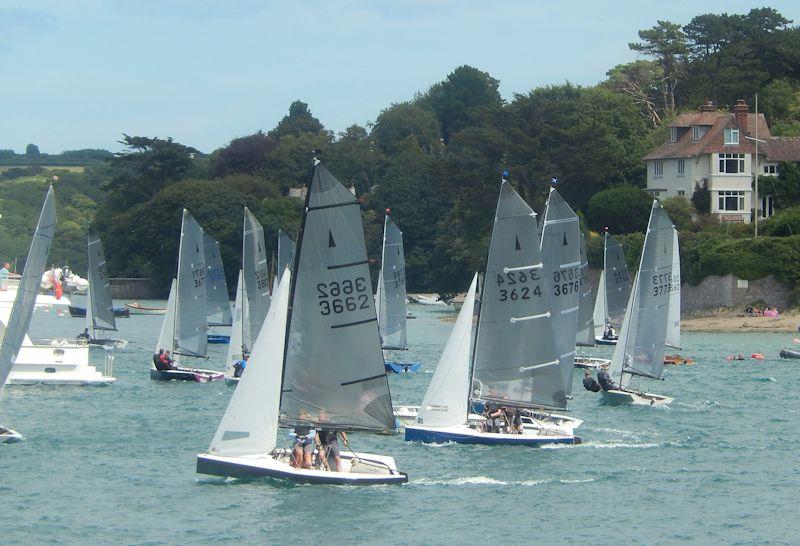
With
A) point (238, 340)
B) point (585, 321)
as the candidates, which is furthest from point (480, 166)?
point (238, 340)

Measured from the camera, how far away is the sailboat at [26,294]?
125ft

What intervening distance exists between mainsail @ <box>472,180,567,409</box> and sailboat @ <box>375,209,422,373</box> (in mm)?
Result: 22836

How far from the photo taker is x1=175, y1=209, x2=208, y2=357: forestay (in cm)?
6019

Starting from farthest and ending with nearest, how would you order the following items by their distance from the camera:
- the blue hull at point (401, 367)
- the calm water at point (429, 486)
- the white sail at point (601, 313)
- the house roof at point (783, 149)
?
1. the house roof at point (783, 149)
2. the white sail at point (601, 313)
3. the blue hull at point (401, 367)
4. the calm water at point (429, 486)

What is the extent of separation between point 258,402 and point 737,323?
200ft

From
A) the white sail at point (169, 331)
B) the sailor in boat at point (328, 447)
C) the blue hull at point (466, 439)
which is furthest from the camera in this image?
the white sail at point (169, 331)

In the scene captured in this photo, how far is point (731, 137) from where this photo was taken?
9938 cm

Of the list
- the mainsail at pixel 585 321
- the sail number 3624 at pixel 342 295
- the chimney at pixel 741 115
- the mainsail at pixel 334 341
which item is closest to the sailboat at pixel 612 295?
the mainsail at pixel 585 321

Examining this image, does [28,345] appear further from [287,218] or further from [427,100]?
[427,100]

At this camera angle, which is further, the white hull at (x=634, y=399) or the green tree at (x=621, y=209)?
the green tree at (x=621, y=209)

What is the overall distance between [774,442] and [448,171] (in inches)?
2882

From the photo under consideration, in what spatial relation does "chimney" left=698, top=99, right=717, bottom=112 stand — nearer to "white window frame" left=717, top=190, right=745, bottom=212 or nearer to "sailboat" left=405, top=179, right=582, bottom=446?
"white window frame" left=717, top=190, right=745, bottom=212

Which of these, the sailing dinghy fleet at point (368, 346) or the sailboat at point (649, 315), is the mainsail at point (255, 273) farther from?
the sailboat at point (649, 315)

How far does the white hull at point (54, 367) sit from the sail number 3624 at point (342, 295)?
82.1 ft
